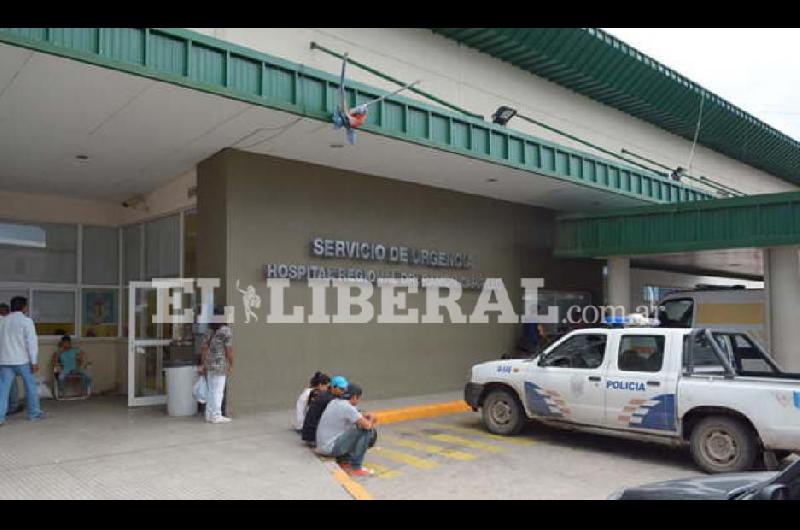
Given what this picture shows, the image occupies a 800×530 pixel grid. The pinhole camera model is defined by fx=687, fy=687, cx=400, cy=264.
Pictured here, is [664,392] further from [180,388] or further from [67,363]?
[67,363]

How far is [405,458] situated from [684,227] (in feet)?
29.7

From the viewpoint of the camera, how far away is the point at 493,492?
7.30 m

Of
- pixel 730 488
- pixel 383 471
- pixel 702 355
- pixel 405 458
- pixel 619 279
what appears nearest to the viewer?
pixel 730 488

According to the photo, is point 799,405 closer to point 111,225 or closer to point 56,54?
point 56,54

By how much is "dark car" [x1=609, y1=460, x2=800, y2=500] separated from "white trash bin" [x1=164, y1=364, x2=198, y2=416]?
8.23 m

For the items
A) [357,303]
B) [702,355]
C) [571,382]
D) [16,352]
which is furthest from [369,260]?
[702,355]

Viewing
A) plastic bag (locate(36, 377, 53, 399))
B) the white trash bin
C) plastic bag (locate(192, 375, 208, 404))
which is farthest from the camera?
plastic bag (locate(36, 377, 53, 399))

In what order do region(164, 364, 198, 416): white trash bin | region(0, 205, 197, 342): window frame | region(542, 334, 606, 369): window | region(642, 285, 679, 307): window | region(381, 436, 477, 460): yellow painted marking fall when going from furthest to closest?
region(642, 285, 679, 307): window
region(0, 205, 197, 342): window frame
region(164, 364, 198, 416): white trash bin
region(542, 334, 606, 369): window
region(381, 436, 477, 460): yellow painted marking

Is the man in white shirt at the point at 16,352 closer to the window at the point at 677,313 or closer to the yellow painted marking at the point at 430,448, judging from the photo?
the yellow painted marking at the point at 430,448

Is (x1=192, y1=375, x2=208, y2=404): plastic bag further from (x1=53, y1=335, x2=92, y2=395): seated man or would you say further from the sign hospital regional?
(x1=53, y1=335, x2=92, y2=395): seated man

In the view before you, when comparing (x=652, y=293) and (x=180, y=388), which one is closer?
(x=180, y=388)

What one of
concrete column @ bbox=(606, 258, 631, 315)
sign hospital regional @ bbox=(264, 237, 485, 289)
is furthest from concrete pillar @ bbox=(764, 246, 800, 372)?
sign hospital regional @ bbox=(264, 237, 485, 289)

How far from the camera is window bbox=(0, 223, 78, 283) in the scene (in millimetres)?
13461

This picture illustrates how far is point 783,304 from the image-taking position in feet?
46.8
